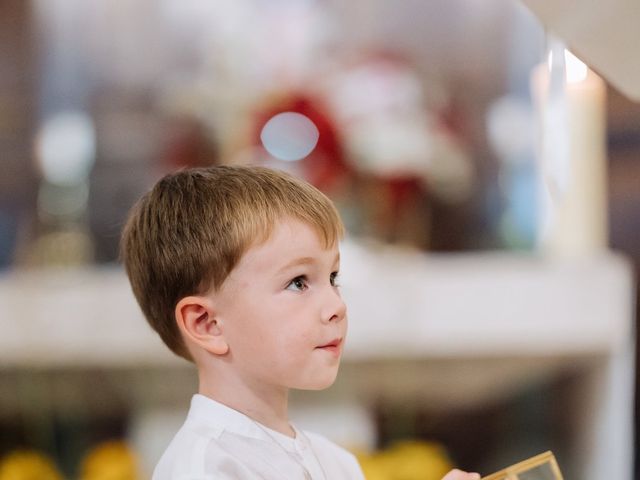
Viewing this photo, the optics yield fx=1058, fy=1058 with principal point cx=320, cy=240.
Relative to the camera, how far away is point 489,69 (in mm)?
2094

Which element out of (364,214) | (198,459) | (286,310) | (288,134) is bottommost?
(198,459)

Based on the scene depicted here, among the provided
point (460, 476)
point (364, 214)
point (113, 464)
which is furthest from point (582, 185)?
point (460, 476)

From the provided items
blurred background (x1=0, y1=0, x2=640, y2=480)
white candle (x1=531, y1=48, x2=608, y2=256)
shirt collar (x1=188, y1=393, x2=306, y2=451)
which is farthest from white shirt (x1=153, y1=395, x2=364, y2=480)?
blurred background (x1=0, y1=0, x2=640, y2=480)

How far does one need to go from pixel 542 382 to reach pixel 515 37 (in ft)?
2.29

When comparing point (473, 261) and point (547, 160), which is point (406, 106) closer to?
point (473, 261)

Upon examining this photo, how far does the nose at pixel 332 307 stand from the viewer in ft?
2.35

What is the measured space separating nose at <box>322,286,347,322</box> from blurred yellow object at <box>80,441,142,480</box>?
3.94 feet

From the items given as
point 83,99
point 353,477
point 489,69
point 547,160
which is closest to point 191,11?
point 83,99

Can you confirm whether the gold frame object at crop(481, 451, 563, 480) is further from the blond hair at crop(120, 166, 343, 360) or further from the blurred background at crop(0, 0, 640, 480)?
the blurred background at crop(0, 0, 640, 480)

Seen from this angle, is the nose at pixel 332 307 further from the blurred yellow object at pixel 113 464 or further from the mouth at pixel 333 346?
the blurred yellow object at pixel 113 464

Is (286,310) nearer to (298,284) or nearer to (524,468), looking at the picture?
(298,284)

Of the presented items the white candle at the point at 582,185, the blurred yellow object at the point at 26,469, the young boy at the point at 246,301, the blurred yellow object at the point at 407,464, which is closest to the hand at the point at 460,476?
the young boy at the point at 246,301

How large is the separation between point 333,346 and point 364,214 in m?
1.20

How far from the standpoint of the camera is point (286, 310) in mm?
713
